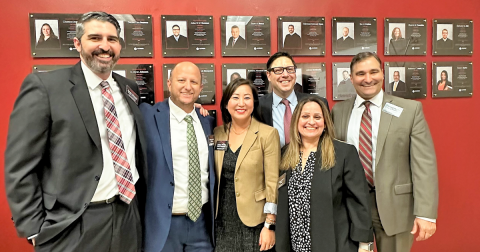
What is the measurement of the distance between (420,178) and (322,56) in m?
1.41

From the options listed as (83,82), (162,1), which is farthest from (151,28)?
(83,82)

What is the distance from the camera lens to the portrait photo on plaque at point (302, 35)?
293cm

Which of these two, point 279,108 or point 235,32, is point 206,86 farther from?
point 279,108

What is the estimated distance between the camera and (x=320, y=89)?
3018mm

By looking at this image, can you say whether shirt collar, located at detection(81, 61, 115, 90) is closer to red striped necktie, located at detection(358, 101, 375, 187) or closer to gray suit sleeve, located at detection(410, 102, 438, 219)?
red striped necktie, located at detection(358, 101, 375, 187)

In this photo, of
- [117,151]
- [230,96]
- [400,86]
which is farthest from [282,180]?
[400,86]


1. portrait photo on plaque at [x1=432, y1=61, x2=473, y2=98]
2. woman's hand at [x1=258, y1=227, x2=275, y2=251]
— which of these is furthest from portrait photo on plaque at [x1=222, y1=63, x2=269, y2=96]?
portrait photo on plaque at [x1=432, y1=61, x2=473, y2=98]

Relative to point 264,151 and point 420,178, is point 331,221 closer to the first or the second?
point 264,151

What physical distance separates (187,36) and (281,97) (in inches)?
40.2

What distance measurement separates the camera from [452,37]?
319 centimetres

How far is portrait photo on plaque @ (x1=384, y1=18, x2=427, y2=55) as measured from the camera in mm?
3080

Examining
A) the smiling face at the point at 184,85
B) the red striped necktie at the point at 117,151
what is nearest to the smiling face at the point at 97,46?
the red striped necktie at the point at 117,151

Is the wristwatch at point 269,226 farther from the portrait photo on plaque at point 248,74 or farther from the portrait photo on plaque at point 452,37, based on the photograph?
the portrait photo on plaque at point 452,37

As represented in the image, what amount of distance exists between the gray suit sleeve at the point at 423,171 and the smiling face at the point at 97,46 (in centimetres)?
205
